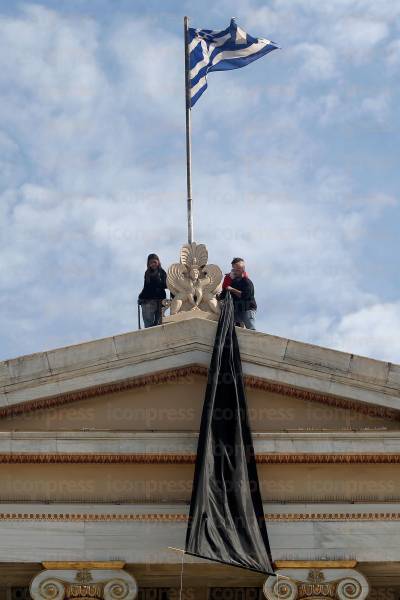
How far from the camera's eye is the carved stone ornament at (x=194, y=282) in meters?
22.6

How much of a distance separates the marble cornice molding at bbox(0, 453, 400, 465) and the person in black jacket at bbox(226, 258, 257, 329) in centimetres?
288

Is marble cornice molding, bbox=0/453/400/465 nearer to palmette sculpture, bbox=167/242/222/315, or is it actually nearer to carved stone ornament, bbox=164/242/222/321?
carved stone ornament, bbox=164/242/222/321

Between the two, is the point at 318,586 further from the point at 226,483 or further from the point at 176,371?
the point at 176,371

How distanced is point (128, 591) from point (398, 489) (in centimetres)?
429

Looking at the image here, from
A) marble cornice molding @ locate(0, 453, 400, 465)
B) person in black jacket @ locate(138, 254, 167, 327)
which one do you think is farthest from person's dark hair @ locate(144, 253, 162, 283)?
marble cornice molding @ locate(0, 453, 400, 465)

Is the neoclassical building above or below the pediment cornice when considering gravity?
below

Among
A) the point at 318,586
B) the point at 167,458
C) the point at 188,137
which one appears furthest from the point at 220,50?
the point at 318,586

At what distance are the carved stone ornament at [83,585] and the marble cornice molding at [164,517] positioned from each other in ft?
2.49

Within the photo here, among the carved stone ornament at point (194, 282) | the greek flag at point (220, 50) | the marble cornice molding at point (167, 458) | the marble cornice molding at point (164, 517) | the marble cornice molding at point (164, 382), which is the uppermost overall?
the greek flag at point (220, 50)

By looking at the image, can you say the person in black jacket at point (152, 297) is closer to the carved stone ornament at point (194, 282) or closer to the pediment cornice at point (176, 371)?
the carved stone ornament at point (194, 282)

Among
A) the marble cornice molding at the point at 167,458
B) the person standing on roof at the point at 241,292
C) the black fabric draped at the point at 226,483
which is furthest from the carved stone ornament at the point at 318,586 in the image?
the person standing on roof at the point at 241,292

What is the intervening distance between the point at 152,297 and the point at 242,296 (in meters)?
1.58

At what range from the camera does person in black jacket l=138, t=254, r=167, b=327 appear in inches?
936

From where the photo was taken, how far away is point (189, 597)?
22.1 meters
